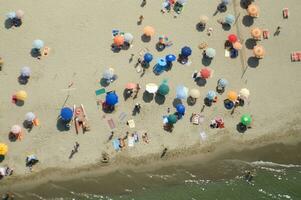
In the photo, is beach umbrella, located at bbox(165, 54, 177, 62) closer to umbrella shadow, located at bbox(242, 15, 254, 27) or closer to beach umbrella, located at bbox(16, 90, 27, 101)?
umbrella shadow, located at bbox(242, 15, 254, 27)

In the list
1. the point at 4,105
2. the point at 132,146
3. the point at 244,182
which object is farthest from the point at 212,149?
the point at 4,105

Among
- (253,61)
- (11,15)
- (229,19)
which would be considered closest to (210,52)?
(229,19)

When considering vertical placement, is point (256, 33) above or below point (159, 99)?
above

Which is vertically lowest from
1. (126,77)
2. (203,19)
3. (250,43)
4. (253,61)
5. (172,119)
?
(172,119)

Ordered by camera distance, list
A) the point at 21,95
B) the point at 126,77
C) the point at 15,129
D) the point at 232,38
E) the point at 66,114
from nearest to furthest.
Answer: the point at 15,129 → the point at 66,114 → the point at 21,95 → the point at 126,77 → the point at 232,38

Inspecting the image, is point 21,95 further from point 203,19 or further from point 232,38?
point 232,38

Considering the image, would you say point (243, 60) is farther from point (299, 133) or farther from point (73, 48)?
point (73, 48)
